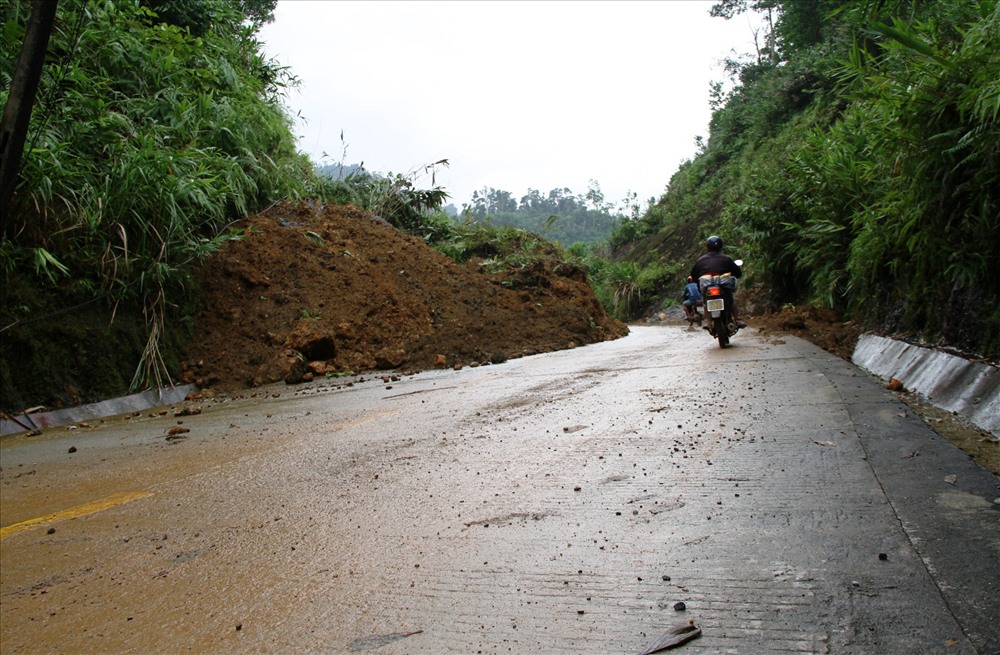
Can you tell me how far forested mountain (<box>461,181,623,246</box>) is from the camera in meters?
78.1

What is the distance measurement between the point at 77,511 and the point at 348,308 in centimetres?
674

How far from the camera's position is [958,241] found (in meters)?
5.30

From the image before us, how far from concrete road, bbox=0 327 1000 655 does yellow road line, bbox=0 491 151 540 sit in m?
0.02

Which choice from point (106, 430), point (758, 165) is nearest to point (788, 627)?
point (106, 430)

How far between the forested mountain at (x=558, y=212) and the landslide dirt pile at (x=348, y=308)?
52.8 meters

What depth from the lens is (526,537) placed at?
2613 millimetres

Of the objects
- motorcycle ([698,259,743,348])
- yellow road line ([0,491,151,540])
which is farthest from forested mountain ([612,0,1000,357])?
yellow road line ([0,491,151,540])

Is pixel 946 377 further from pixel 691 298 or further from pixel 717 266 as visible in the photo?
pixel 691 298

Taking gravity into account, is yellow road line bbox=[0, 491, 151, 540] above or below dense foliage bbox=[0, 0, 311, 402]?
below

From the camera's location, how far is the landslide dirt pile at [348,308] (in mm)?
8961

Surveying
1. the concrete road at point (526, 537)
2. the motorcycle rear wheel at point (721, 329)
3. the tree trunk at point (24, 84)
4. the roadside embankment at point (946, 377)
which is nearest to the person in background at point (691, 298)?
the motorcycle rear wheel at point (721, 329)

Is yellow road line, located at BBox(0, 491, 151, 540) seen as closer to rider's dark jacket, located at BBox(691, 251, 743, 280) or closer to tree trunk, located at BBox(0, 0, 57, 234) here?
tree trunk, located at BBox(0, 0, 57, 234)

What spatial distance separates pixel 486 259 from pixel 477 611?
13.4m

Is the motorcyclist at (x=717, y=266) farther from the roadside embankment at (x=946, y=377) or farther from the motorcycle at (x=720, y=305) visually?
the roadside embankment at (x=946, y=377)
